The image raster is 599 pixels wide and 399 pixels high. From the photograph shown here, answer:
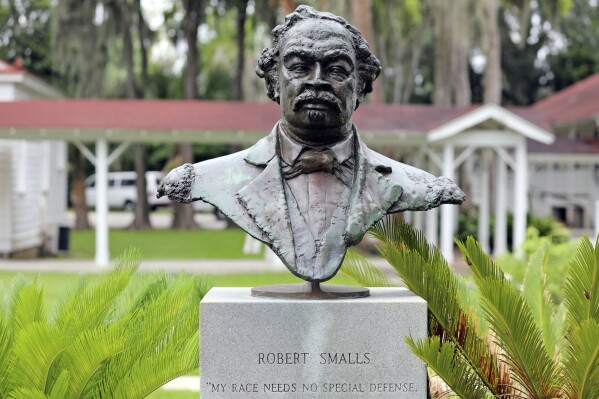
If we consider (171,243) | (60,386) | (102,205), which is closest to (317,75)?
(60,386)

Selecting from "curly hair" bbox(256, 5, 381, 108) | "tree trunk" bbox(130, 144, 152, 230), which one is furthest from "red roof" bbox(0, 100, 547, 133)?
"tree trunk" bbox(130, 144, 152, 230)

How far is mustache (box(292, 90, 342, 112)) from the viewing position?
4770 mm

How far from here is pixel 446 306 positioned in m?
5.25

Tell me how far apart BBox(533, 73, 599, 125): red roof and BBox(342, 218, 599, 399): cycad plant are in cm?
2135

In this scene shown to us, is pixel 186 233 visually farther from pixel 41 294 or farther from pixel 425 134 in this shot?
pixel 41 294

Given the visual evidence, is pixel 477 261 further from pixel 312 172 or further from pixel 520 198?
pixel 520 198

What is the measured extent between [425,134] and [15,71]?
9.29 m

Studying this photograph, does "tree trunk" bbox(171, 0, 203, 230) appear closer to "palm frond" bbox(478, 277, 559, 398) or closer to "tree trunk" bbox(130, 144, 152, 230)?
"tree trunk" bbox(130, 144, 152, 230)

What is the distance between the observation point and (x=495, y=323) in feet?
16.7

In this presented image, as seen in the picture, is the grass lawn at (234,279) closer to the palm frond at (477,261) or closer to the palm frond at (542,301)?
the palm frond at (542,301)

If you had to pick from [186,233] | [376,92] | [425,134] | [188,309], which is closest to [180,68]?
[186,233]

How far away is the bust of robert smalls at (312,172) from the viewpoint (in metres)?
4.84

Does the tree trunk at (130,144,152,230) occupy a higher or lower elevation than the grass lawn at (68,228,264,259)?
higher

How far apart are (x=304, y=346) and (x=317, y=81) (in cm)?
141
